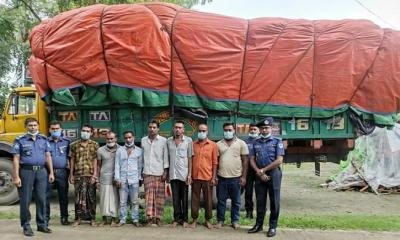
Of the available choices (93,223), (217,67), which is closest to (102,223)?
(93,223)

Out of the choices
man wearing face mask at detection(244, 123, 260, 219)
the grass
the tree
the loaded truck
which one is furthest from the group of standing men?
the tree

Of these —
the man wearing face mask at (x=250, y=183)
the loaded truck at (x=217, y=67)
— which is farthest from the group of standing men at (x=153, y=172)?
the loaded truck at (x=217, y=67)

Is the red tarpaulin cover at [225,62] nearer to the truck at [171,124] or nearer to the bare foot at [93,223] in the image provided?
the truck at [171,124]

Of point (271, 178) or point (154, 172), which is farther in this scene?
point (154, 172)

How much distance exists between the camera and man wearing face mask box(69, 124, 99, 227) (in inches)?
269

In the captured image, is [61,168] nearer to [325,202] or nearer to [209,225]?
[209,225]

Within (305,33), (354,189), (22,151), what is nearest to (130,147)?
(22,151)

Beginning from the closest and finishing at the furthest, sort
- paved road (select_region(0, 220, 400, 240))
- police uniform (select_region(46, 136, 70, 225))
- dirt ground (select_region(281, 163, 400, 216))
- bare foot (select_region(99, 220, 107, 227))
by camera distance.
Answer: paved road (select_region(0, 220, 400, 240)) < police uniform (select_region(46, 136, 70, 225)) < bare foot (select_region(99, 220, 107, 227)) < dirt ground (select_region(281, 163, 400, 216))

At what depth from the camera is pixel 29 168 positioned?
625 cm

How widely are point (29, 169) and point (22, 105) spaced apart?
3.29 m

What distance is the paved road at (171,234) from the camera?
619cm

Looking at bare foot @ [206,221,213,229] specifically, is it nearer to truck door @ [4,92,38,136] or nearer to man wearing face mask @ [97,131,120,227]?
man wearing face mask @ [97,131,120,227]

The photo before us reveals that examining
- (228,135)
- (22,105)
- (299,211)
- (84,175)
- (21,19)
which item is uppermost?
(21,19)

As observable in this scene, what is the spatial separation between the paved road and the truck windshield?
294 centimetres
